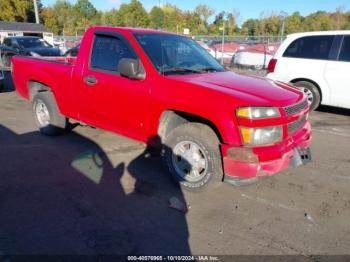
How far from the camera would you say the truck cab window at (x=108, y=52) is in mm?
4289

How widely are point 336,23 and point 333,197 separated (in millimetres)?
56274

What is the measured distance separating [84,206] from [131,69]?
168 centimetres

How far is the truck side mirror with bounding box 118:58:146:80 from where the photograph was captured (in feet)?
12.5

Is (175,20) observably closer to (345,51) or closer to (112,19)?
(112,19)

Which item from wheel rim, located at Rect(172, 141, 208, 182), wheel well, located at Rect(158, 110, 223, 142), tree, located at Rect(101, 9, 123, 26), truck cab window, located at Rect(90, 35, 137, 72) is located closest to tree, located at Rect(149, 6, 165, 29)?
tree, located at Rect(101, 9, 123, 26)

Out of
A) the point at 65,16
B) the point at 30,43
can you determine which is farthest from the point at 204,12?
the point at 30,43

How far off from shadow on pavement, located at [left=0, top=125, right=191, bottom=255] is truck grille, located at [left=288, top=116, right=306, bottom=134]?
4.93 feet

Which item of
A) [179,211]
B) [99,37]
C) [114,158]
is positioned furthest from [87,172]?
[99,37]

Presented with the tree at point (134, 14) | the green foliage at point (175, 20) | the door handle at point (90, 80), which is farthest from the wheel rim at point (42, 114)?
the tree at point (134, 14)

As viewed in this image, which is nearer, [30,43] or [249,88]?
[249,88]

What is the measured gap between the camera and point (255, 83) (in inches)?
158

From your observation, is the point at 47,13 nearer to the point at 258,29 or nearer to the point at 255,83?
the point at 258,29

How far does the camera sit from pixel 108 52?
4500 mm

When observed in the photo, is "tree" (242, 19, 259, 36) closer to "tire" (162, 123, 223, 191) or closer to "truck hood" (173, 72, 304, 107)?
"truck hood" (173, 72, 304, 107)
